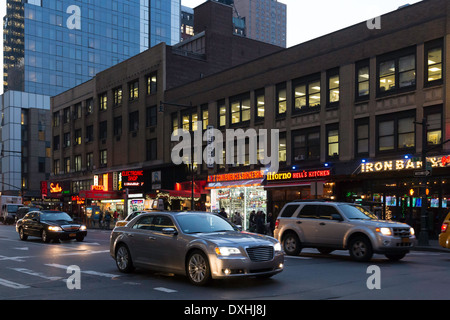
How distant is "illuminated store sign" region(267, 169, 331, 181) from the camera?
31.4 meters

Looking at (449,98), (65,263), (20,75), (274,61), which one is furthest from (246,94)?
(20,75)

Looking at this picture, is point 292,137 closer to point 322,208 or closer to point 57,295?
point 322,208

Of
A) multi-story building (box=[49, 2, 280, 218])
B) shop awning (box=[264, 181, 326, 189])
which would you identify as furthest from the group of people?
multi-story building (box=[49, 2, 280, 218])

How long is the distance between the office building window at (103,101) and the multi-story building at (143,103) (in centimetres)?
4

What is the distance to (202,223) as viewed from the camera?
39.7ft

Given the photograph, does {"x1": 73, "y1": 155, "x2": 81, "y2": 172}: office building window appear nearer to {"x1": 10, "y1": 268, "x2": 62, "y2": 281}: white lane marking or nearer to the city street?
the city street

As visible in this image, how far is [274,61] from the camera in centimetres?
3684

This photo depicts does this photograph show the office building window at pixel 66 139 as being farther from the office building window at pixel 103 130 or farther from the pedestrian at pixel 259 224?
the pedestrian at pixel 259 224

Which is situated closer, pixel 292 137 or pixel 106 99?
pixel 292 137

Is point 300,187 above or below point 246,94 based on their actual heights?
below

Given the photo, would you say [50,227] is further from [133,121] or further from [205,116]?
[133,121]

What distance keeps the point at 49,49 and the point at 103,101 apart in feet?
201

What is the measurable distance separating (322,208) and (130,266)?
7125mm

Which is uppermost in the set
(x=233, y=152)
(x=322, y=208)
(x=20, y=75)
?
(x=20, y=75)
